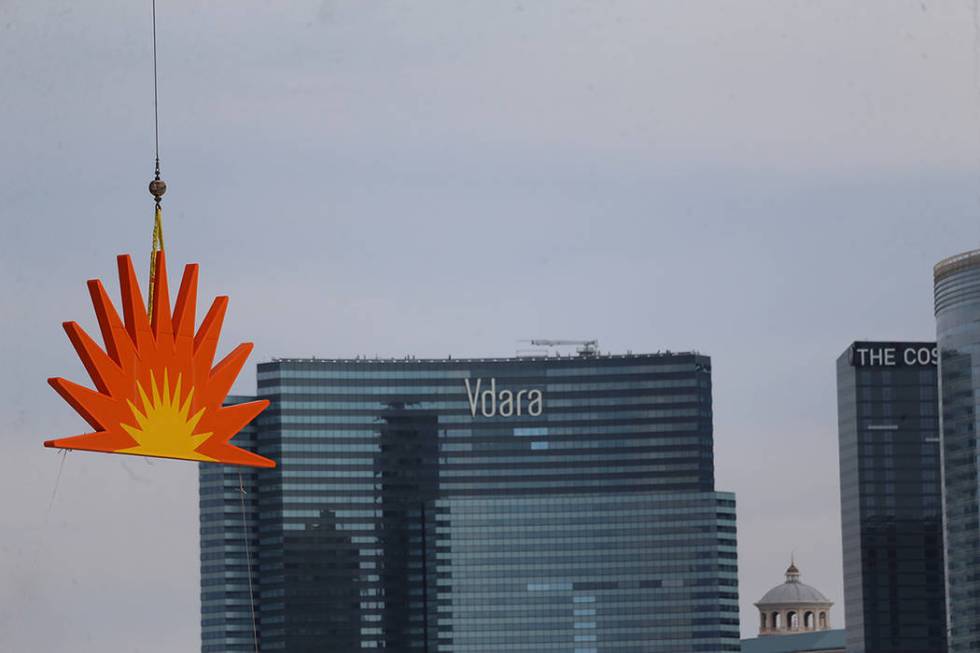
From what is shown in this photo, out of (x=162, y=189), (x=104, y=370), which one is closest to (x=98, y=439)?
(x=104, y=370)

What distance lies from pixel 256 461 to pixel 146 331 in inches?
207

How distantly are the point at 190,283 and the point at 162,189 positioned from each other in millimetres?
4163

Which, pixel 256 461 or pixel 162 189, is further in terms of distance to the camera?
pixel 256 461

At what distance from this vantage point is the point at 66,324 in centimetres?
7219

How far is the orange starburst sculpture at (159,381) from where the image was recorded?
75.5 m

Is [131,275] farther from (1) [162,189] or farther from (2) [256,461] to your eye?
(2) [256,461]

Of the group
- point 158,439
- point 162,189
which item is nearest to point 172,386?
point 158,439

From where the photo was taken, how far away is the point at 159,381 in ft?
255

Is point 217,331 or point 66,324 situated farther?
point 217,331

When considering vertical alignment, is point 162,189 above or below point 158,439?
above

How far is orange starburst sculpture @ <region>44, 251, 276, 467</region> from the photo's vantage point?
75.5 meters

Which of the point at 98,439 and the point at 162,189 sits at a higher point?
the point at 162,189

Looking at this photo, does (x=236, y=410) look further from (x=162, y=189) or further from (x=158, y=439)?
(x=162, y=189)

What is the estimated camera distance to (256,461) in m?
79.6
